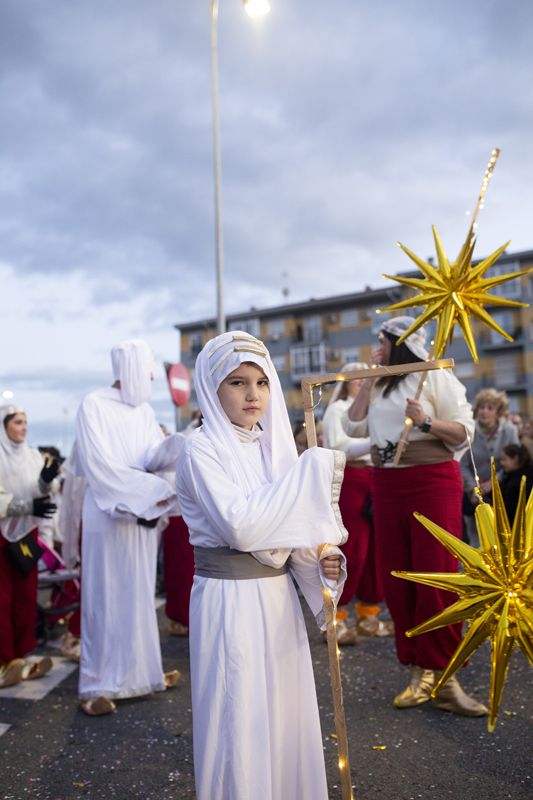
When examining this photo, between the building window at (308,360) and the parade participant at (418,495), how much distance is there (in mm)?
43931

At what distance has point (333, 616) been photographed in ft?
7.88

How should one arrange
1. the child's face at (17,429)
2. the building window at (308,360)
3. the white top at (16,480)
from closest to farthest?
1. the white top at (16,480)
2. the child's face at (17,429)
3. the building window at (308,360)

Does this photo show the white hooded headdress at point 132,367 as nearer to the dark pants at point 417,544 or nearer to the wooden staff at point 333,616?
the dark pants at point 417,544

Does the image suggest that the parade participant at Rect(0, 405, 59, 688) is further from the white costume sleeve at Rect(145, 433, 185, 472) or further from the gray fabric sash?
the gray fabric sash

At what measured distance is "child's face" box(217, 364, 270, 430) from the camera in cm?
257

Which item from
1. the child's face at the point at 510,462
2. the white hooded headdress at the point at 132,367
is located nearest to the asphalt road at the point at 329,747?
the white hooded headdress at the point at 132,367

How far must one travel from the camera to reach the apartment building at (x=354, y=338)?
1729 inches

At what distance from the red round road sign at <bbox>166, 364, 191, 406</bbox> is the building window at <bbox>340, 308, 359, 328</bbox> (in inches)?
1479

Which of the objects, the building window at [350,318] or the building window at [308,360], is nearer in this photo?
the building window at [350,318]

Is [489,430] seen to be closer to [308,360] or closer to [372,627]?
[372,627]

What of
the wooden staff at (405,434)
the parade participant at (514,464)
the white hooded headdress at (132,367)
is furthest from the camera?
the parade participant at (514,464)

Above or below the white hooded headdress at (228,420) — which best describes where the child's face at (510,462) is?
below

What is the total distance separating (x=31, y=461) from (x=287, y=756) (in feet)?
12.7

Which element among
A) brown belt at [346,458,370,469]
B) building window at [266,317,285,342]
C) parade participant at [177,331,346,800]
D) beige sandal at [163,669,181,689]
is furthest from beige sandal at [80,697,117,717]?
building window at [266,317,285,342]
